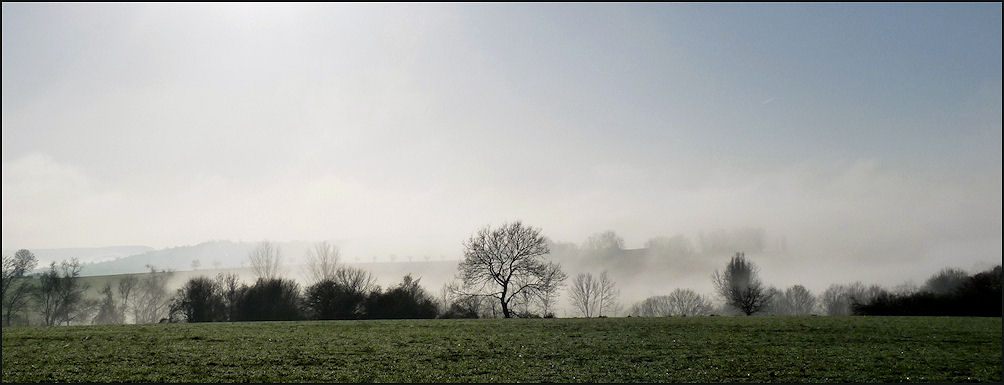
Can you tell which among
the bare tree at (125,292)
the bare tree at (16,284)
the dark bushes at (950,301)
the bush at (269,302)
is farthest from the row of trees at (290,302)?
the bare tree at (125,292)

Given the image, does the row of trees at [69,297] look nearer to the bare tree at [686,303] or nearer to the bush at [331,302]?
the bush at [331,302]

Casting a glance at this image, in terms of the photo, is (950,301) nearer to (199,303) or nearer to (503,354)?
(503,354)

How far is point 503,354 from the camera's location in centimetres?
1998

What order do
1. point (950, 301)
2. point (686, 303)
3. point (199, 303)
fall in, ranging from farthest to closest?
point (686, 303)
point (199, 303)
point (950, 301)

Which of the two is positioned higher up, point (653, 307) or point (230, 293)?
point (230, 293)

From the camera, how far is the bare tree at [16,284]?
79.2 metres

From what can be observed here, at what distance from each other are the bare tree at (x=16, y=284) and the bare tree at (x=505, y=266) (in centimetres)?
6651

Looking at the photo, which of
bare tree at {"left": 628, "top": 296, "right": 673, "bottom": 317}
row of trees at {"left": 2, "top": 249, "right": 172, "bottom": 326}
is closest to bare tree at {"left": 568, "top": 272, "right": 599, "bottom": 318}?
bare tree at {"left": 628, "top": 296, "right": 673, "bottom": 317}

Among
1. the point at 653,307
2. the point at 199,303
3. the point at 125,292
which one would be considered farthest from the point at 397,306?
the point at 653,307

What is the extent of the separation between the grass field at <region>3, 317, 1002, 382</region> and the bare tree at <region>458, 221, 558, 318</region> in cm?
3505

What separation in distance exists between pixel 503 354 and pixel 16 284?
98.9 meters

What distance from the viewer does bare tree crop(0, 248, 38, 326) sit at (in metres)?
79.2

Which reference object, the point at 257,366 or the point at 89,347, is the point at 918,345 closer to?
the point at 257,366

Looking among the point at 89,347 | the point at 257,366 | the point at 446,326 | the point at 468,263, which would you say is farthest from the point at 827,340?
the point at 468,263
